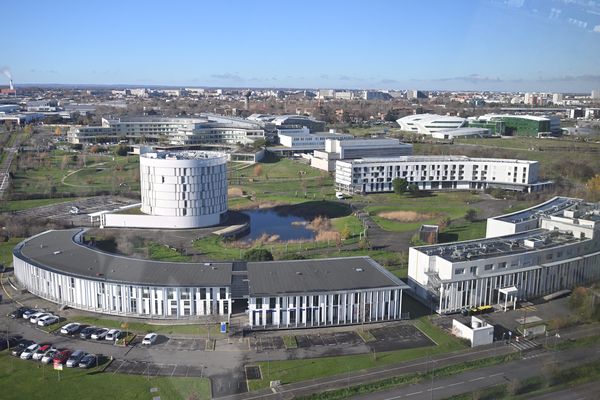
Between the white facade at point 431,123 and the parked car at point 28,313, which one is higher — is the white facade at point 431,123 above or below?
above

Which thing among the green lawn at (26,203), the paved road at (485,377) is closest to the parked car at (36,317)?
the paved road at (485,377)

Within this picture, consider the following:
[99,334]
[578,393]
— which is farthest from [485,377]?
[99,334]

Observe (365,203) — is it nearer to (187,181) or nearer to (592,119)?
(187,181)

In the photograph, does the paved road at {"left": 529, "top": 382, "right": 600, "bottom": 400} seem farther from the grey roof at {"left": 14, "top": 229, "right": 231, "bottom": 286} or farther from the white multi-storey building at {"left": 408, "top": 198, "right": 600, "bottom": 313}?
the grey roof at {"left": 14, "top": 229, "right": 231, "bottom": 286}

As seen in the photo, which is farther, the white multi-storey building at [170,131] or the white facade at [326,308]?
the white multi-storey building at [170,131]

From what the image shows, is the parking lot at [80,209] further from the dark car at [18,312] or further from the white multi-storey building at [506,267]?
the white multi-storey building at [506,267]

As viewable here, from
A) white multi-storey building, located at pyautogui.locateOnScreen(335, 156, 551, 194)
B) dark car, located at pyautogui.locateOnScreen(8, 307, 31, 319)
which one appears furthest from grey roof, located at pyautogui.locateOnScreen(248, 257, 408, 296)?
white multi-storey building, located at pyautogui.locateOnScreen(335, 156, 551, 194)
